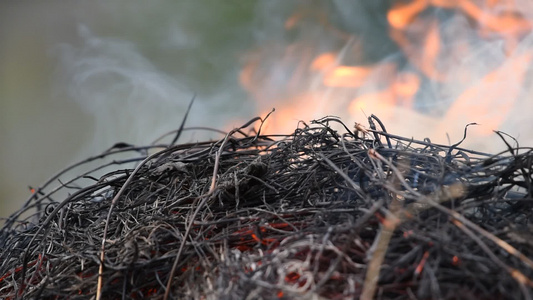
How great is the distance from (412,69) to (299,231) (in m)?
1.49

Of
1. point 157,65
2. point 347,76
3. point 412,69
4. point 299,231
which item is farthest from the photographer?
point 157,65

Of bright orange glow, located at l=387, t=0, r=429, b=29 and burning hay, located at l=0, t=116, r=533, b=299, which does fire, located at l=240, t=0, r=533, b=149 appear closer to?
bright orange glow, located at l=387, t=0, r=429, b=29

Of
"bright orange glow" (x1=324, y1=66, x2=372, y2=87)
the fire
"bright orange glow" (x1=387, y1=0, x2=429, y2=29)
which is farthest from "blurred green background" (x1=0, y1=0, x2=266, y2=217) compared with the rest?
"bright orange glow" (x1=387, y1=0, x2=429, y2=29)

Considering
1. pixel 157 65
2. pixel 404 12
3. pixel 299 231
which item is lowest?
pixel 299 231

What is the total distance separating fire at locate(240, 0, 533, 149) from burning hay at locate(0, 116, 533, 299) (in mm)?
1089

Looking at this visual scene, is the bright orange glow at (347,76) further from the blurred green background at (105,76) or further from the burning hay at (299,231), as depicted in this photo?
the burning hay at (299,231)

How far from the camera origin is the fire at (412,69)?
1669mm

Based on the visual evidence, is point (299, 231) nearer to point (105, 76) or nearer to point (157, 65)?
point (157, 65)

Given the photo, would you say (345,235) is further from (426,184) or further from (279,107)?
(279,107)

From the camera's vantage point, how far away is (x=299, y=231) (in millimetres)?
524

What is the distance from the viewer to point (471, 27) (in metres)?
1.77

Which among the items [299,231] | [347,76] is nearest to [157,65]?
[347,76]

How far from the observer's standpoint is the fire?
1.67 meters

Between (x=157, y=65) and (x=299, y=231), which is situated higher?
(x=157, y=65)
